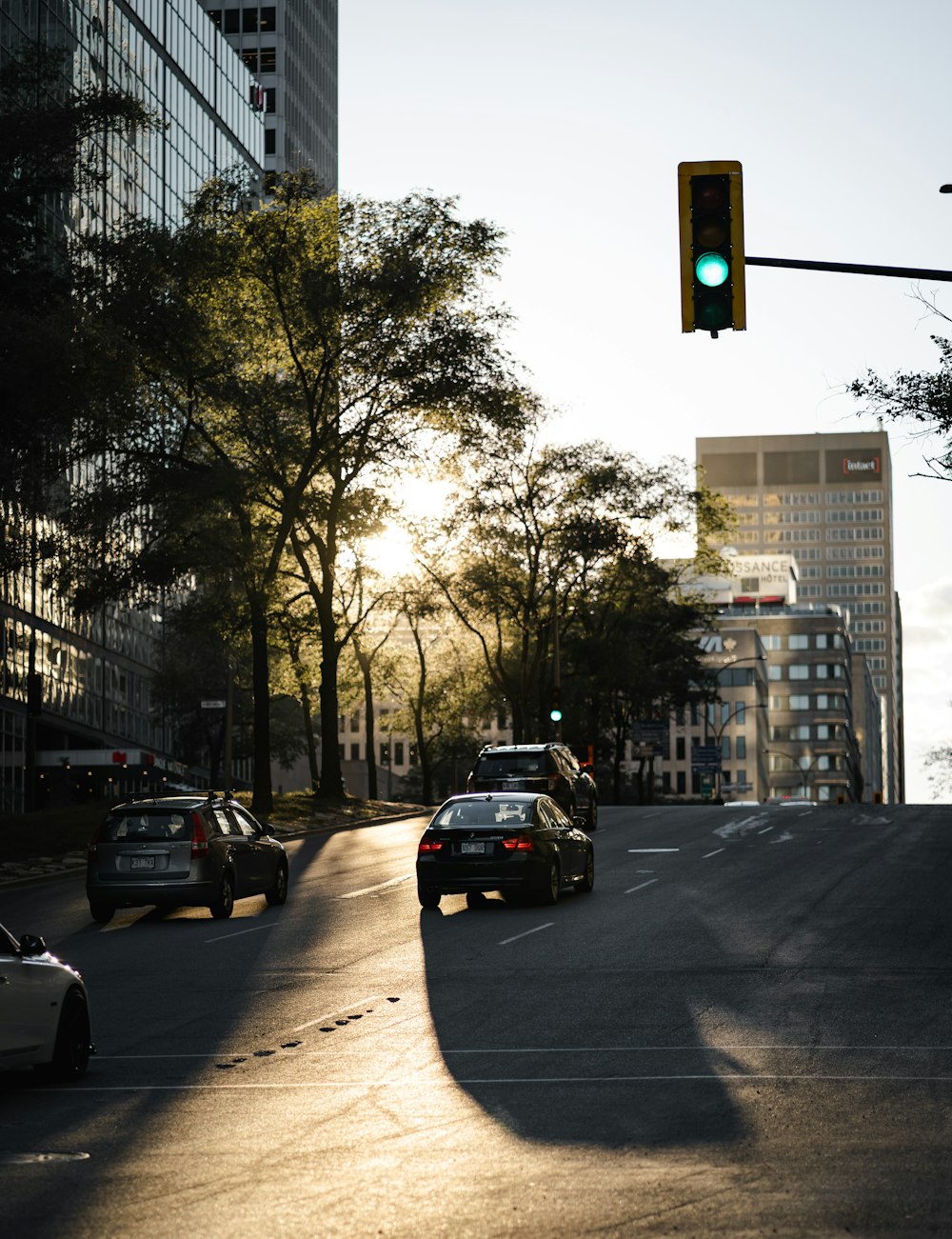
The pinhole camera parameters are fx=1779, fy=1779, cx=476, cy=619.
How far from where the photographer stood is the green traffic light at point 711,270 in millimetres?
13828

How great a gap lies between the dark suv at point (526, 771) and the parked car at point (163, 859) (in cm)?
1140

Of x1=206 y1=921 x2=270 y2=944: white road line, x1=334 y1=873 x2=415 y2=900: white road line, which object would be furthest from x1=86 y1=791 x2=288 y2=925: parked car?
x1=334 y1=873 x2=415 y2=900: white road line

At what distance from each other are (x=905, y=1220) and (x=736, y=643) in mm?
179248

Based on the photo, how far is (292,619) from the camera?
56594mm

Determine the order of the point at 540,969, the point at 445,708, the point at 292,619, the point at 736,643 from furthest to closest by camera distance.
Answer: the point at 736,643 < the point at 445,708 < the point at 292,619 < the point at 540,969

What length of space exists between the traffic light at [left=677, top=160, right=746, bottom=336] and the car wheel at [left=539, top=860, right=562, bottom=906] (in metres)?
11.6

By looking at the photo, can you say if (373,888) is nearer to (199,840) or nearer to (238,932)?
(199,840)

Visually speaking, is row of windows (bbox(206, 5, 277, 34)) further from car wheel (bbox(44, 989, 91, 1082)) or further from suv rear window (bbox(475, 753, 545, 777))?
car wheel (bbox(44, 989, 91, 1082))

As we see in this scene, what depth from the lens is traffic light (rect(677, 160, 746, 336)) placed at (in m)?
13.8

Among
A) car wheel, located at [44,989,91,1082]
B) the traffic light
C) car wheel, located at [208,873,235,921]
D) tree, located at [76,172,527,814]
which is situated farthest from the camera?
tree, located at [76,172,527,814]

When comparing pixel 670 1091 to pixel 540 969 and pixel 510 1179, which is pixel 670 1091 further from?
pixel 540 969

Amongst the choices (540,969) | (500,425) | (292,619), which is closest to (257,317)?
(500,425)

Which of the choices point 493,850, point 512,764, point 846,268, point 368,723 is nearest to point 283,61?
point 368,723

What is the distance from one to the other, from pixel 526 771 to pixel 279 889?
35.5 ft
